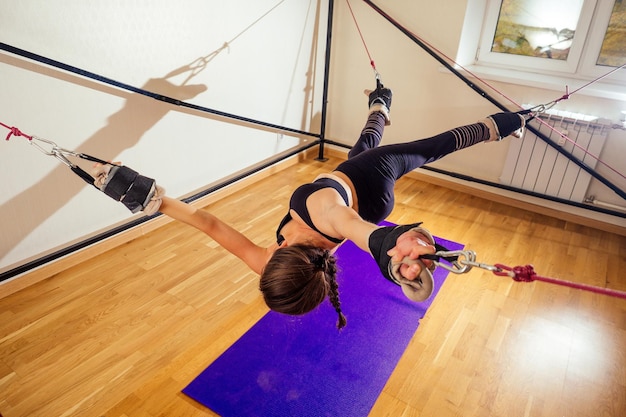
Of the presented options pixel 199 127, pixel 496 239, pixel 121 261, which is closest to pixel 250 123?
pixel 199 127

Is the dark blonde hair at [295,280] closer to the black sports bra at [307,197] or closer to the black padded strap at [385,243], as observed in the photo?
the black sports bra at [307,197]

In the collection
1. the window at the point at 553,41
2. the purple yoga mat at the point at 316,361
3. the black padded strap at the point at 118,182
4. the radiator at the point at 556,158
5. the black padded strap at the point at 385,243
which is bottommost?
the purple yoga mat at the point at 316,361

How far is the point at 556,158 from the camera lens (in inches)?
130

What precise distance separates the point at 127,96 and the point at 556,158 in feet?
9.89

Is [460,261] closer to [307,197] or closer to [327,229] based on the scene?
[327,229]

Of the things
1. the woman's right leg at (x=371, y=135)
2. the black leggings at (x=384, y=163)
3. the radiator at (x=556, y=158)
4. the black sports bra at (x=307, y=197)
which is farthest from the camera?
the radiator at (x=556, y=158)

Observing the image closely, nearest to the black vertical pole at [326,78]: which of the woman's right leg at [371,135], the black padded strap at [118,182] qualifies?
the woman's right leg at [371,135]

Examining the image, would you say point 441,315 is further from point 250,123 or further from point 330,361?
point 250,123

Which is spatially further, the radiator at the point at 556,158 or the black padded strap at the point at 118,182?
the radiator at the point at 556,158

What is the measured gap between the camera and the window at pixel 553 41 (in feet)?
10.5

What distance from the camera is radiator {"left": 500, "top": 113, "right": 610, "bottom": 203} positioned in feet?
10.3

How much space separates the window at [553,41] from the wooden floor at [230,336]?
4.48 ft

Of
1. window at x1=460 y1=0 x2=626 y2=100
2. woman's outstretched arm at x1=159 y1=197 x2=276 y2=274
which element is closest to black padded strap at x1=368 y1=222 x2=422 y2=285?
woman's outstretched arm at x1=159 y1=197 x2=276 y2=274

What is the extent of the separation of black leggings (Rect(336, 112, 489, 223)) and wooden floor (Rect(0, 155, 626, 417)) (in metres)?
0.73
